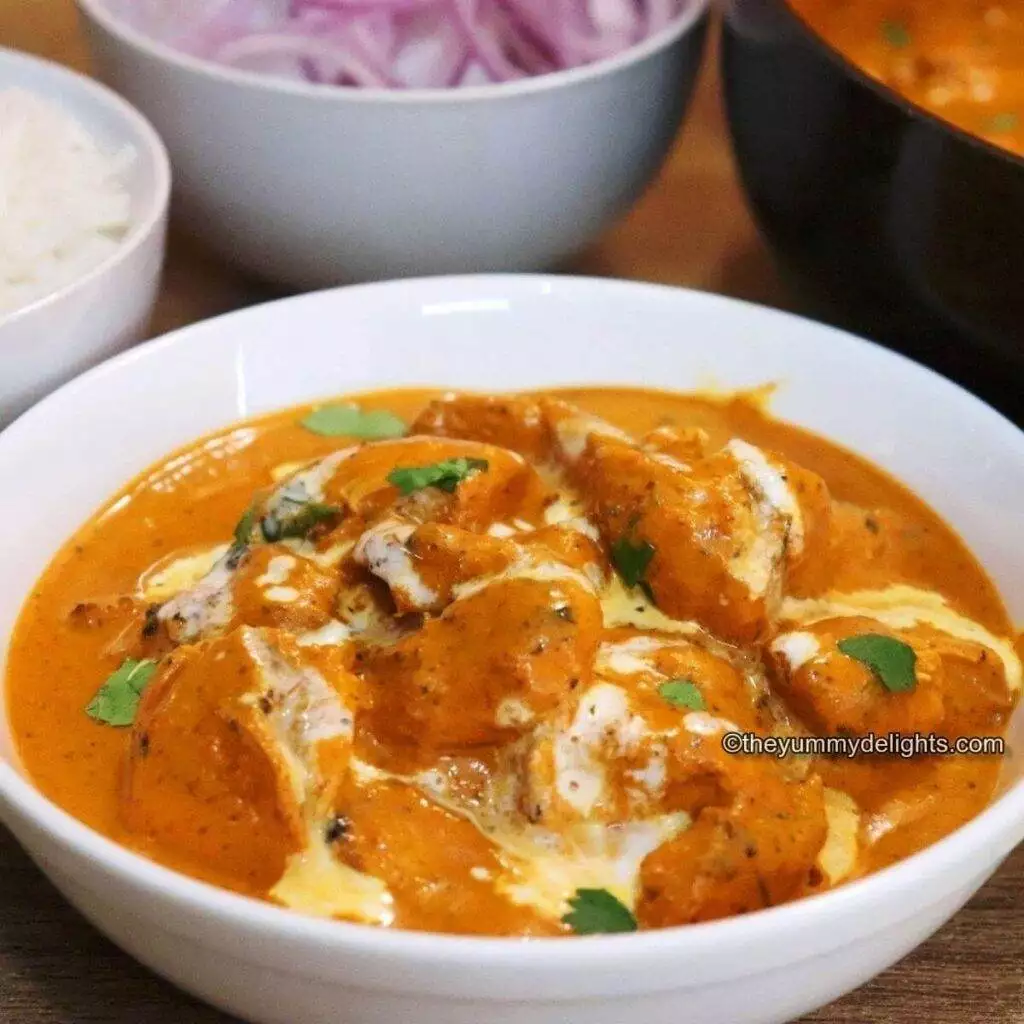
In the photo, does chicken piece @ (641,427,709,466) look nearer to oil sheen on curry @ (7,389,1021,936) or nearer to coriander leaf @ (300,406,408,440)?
oil sheen on curry @ (7,389,1021,936)

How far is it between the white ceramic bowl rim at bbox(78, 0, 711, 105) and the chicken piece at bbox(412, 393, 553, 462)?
1.64 ft

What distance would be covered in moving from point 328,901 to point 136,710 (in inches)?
13.8

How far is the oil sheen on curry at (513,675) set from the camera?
4.13 ft

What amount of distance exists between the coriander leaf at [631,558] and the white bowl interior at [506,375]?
469 mm

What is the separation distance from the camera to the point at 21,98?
215cm

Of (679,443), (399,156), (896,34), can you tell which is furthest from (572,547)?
(896,34)

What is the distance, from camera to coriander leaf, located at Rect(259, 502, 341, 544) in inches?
62.7

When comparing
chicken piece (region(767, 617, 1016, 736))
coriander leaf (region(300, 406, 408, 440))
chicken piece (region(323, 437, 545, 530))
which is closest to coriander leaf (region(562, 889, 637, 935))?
chicken piece (region(767, 617, 1016, 736))

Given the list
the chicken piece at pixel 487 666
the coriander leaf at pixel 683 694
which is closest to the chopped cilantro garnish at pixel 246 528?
the chicken piece at pixel 487 666

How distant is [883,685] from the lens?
1427 mm

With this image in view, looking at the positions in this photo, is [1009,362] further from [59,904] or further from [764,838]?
[59,904]

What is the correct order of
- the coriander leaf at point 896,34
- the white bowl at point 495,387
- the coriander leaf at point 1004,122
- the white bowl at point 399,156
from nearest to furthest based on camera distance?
the white bowl at point 495,387, the white bowl at point 399,156, the coriander leaf at point 1004,122, the coriander leaf at point 896,34

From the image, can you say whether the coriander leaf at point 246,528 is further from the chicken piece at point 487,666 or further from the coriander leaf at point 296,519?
the chicken piece at point 487,666

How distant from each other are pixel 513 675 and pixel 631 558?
0.28 metres
